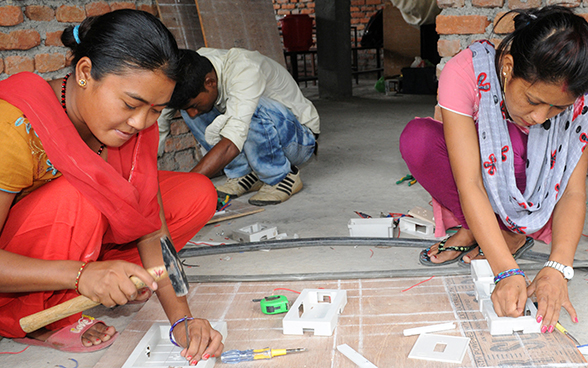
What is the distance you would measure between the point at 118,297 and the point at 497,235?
111 cm

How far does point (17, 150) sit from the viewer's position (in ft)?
4.57

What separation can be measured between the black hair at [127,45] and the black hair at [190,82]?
4.38ft

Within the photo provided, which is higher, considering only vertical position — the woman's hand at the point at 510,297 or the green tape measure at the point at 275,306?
the woman's hand at the point at 510,297

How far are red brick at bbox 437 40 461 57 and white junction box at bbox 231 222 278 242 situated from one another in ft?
4.39

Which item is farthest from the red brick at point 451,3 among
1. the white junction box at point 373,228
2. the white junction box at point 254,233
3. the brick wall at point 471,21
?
the white junction box at point 254,233

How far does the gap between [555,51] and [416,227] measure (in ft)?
4.14

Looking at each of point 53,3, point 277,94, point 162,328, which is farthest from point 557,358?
point 53,3

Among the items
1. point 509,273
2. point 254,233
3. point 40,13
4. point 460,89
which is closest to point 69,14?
point 40,13

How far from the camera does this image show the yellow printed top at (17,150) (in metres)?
1.38

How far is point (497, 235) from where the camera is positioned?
1.60 meters

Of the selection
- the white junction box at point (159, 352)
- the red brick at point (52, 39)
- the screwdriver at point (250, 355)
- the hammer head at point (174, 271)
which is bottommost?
the screwdriver at point (250, 355)

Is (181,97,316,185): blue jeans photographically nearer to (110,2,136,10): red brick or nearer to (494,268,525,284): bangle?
(110,2,136,10): red brick

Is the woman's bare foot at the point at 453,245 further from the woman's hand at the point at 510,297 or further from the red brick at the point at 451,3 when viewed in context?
the red brick at the point at 451,3

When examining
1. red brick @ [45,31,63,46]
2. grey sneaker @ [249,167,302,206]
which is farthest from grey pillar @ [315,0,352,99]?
red brick @ [45,31,63,46]
